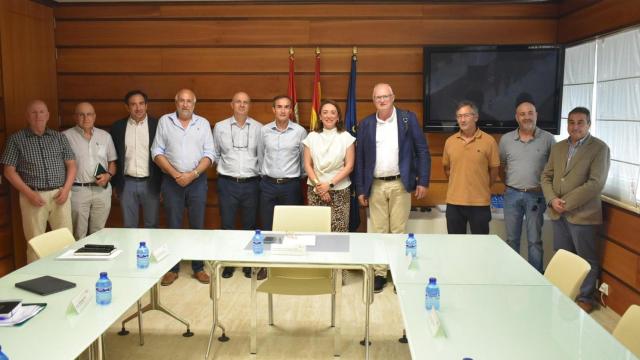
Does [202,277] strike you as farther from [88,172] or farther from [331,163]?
[331,163]

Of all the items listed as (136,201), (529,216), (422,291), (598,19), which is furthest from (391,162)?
(136,201)

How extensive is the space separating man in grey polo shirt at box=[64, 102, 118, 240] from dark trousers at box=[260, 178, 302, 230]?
4.96 ft

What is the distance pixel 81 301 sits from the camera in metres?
2.62

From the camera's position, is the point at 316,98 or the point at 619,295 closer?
the point at 619,295

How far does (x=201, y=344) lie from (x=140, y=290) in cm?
136

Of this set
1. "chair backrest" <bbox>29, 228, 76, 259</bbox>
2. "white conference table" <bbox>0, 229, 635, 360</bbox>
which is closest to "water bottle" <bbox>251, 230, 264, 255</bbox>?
"white conference table" <bbox>0, 229, 635, 360</bbox>

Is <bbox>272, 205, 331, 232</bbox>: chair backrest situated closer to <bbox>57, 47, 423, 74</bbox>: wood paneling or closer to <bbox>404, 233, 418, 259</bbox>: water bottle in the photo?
<bbox>404, 233, 418, 259</bbox>: water bottle

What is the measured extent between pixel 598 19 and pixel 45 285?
4.81m

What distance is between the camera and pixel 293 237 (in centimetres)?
390

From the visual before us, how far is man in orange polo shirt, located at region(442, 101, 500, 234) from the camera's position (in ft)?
15.9

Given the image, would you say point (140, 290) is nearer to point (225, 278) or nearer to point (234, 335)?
point (234, 335)

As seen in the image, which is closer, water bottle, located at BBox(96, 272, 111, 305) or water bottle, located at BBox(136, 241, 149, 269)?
water bottle, located at BBox(96, 272, 111, 305)

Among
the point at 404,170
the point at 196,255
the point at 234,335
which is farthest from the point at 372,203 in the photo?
the point at 196,255

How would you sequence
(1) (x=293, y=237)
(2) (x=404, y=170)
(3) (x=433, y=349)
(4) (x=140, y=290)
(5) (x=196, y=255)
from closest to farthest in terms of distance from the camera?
(3) (x=433, y=349) < (4) (x=140, y=290) < (5) (x=196, y=255) < (1) (x=293, y=237) < (2) (x=404, y=170)
